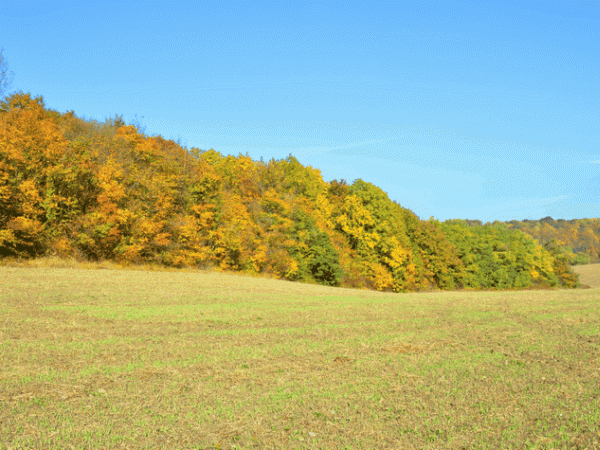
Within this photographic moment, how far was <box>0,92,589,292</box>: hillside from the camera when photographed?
36.8m

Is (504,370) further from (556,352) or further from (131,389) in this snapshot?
(131,389)

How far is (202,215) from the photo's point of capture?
153 feet

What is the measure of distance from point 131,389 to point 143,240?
113ft

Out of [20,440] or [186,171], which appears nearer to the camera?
[20,440]

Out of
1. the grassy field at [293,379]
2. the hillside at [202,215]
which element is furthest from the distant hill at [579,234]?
the grassy field at [293,379]

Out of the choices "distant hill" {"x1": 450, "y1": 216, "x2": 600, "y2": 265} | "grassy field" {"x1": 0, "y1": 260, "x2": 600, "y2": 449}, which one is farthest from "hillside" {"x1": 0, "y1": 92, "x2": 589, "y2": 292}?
"distant hill" {"x1": 450, "y1": 216, "x2": 600, "y2": 265}

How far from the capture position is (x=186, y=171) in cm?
4825

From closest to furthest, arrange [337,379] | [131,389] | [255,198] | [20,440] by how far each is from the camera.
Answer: [20,440]
[131,389]
[337,379]
[255,198]

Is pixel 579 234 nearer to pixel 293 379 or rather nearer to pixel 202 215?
pixel 202 215

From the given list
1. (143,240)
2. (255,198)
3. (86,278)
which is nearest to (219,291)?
(86,278)

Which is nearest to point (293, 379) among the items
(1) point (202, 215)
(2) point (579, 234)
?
(1) point (202, 215)

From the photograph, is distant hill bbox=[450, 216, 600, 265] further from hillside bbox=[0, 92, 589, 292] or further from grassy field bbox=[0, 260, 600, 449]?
grassy field bbox=[0, 260, 600, 449]

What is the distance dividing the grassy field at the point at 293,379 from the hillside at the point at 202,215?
18.5 meters

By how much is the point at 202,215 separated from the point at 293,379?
38128 millimetres
